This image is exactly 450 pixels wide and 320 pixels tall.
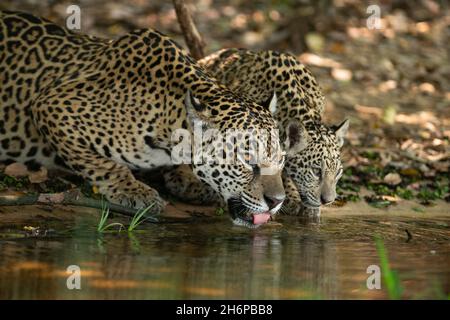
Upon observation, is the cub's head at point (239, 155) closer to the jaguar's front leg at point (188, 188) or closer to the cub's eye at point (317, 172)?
the cub's eye at point (317, 172)

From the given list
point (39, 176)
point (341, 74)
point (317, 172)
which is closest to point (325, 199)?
point (317, 172)

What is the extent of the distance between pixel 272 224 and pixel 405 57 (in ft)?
28.2

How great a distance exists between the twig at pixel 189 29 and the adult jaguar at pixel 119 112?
2.09 meters

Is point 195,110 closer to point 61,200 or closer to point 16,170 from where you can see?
point 61,200

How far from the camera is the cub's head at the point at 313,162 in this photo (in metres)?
10.3

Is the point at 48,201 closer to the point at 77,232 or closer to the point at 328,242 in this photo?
the point at 77,232

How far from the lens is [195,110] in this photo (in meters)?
9.73

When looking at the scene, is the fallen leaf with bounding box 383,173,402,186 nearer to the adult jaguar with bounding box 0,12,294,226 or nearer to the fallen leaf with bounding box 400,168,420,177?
the fallen leaf with bounding box 400,168,420,177

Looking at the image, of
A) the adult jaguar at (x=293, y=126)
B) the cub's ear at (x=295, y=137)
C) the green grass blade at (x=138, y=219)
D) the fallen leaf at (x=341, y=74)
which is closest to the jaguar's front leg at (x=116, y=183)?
the green grass blade at (x=138, y=219)

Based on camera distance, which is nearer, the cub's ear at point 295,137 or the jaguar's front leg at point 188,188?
the cub's ear at point 295,137

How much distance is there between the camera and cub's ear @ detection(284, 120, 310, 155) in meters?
10.3
